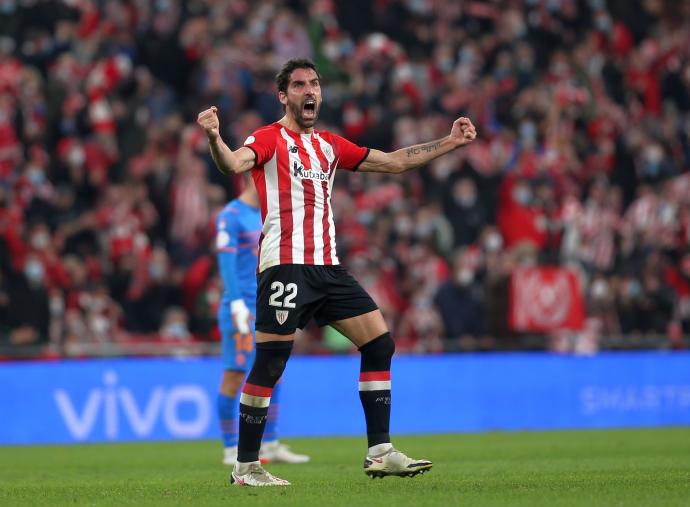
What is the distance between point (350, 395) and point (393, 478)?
27.1 feet

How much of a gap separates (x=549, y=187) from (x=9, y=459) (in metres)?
10.2

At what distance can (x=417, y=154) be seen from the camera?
869 cm

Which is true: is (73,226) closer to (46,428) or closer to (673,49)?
(46,428)

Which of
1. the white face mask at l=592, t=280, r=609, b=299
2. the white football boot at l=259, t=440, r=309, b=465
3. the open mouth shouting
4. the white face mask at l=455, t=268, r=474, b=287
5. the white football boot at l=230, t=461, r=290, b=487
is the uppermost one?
the open mouth shouting

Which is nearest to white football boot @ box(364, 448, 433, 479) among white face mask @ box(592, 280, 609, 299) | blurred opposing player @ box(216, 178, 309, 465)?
blurred opposing player @ box(216, 178, 309, 465)

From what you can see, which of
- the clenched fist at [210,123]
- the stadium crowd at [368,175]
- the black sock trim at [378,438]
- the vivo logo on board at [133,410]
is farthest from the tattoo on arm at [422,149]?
the stadium crowd at [368,175]

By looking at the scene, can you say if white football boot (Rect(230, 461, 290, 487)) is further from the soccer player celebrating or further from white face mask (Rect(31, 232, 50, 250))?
white face mask (Rect(31, 232, 50, 250))

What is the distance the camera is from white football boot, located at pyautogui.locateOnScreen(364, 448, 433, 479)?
26.6 feet

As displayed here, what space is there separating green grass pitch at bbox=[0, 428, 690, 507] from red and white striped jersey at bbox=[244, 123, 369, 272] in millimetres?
1472

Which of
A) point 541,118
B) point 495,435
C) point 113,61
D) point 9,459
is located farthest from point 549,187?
point 9,459

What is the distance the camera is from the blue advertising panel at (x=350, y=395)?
16.0 meters

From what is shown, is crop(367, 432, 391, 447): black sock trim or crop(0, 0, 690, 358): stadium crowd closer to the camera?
crop(367, 432, 391, 447): black sock trim

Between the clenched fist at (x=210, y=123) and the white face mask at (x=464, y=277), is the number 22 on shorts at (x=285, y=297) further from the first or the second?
the white face mask at (x=464, y=277)

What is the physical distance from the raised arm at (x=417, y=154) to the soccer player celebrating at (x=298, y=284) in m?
0.40
